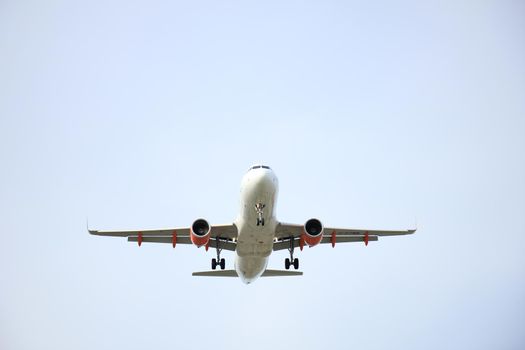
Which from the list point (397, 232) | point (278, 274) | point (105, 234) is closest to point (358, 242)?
point (397, 232)

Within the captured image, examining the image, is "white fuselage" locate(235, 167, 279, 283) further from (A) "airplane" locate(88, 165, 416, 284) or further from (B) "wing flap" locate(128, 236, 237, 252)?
(B) "wing flap" locate(128, 236, 237, 252)

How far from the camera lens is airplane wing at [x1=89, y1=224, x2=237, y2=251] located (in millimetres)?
33031

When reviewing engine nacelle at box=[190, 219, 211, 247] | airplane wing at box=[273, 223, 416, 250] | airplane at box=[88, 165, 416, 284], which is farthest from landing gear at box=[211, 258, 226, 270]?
engine nacelle at box=[190, 219, 211, 247]

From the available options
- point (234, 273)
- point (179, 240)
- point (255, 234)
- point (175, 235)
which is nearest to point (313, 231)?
point (255, 234)

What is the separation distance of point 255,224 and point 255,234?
34.8 inches

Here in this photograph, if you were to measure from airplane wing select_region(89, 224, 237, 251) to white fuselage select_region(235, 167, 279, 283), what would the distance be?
4.27 feet

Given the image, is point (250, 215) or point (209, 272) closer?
point (250, 215)

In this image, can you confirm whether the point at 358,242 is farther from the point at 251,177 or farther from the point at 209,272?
the point at 251,177

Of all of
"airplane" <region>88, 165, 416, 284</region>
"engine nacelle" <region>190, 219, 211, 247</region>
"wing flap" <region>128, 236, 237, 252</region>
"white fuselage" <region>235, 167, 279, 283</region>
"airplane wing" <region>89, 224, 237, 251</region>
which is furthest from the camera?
"wing flap" <region>128, 236, 237, 252</region>

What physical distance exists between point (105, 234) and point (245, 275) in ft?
26.4

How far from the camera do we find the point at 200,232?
101 ft

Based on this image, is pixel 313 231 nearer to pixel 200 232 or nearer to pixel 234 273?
pixel 200 232

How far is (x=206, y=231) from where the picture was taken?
30.7m

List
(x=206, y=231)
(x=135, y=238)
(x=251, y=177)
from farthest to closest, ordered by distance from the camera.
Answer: (x=135, y=238) → (x=206, y=231) → (x=251, y=177)
